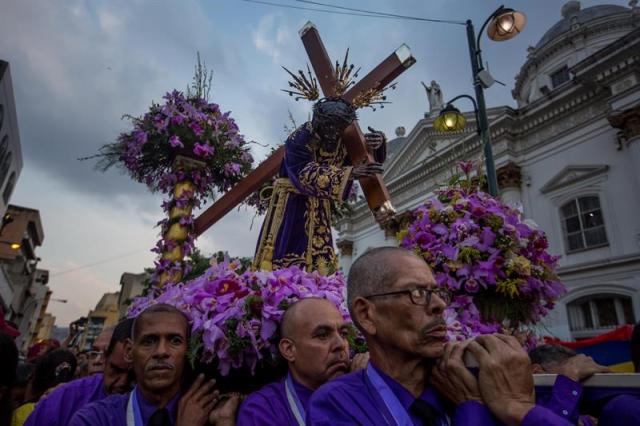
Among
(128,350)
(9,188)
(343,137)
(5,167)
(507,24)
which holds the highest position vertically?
(5,167)

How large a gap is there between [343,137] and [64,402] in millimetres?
2955

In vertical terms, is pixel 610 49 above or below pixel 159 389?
above

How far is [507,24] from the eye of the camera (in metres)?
7.30

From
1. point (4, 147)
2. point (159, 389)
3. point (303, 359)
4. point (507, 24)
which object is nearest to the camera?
point (303, 359)

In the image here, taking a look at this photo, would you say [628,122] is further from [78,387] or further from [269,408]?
[78,387]

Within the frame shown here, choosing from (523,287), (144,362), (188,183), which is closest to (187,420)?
(144,362)

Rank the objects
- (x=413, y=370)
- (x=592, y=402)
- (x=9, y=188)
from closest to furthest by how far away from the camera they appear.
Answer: (x=592, y=402)
(x=413, y=370)
(x=9, y=188)

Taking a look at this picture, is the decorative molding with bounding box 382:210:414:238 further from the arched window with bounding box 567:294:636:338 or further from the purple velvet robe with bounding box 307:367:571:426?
the arched window with bounding box 567:294:636:338

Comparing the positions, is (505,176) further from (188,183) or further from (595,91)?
(188,183)

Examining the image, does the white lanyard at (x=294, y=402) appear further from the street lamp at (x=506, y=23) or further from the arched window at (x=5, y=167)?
the arched window at (x=5, y=167)

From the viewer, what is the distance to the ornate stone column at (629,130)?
40.8ft

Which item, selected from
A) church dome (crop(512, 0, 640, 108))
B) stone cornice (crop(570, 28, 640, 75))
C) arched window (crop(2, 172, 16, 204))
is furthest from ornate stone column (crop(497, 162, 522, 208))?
arched window (crop(2, 172, 16, 204))

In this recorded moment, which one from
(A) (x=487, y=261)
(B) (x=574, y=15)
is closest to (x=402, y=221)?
(A) (x=487, y=261)

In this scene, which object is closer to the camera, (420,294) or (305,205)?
(420,294)
